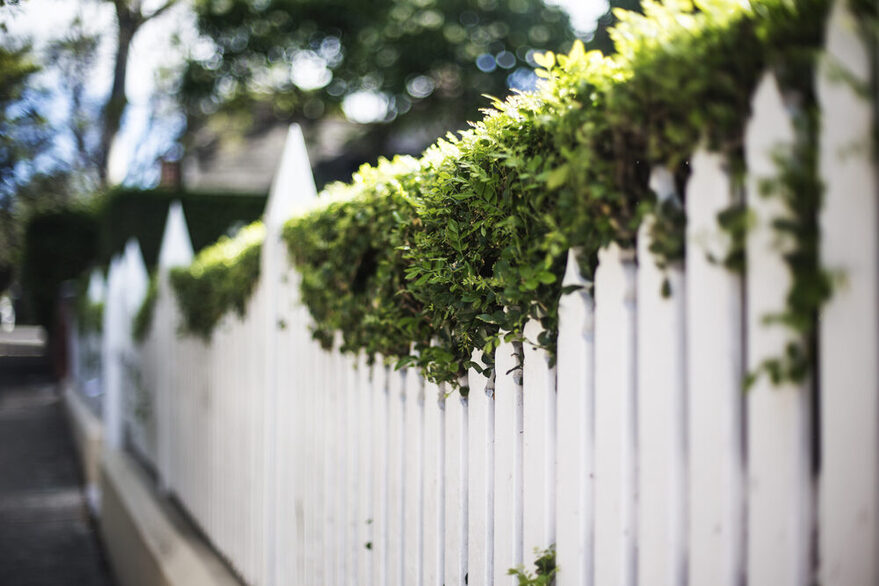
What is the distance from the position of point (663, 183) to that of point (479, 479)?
1009 millimetres

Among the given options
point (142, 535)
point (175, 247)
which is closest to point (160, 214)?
point (175, 247)

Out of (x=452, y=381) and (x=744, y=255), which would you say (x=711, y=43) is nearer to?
(x=744, y=255)

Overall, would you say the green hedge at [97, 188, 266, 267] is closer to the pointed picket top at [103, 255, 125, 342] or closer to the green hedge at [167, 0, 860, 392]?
the pointed picket top at [103, 255, 125, 342]

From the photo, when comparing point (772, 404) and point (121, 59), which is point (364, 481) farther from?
point (121, 59)

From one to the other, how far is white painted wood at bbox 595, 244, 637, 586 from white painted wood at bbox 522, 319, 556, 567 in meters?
0.18

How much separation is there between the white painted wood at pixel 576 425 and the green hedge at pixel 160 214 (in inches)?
535

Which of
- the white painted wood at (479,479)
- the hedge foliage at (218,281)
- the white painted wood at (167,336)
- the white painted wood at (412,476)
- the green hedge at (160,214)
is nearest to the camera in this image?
the white painted wood at (479,479)

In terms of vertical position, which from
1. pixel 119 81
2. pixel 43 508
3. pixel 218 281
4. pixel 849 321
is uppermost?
pixel 119 81

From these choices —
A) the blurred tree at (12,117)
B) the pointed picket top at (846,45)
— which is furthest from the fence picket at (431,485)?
the blurred tree at (12,117)

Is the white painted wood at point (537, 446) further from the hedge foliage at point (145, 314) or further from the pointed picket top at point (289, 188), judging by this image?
the hedge foliage at point (145, 314)

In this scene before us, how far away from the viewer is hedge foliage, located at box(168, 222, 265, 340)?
13.8 ft

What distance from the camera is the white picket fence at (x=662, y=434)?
108cm

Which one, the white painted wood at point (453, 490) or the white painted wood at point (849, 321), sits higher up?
the white painted wood at point (849, 321)

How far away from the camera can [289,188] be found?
3.69m
